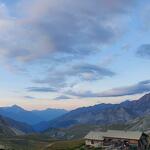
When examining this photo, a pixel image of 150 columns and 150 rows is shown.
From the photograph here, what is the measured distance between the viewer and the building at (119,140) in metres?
140

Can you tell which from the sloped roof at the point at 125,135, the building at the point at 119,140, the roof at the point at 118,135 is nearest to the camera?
the building at the point at 119,140

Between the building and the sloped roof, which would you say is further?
the sloped roof

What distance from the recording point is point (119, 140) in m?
143

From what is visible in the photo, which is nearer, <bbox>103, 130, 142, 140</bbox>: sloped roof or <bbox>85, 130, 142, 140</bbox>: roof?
<bbox>103, 130, 142, 140</bbox>: sloped roof

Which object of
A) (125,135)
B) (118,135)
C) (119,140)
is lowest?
(119,140)

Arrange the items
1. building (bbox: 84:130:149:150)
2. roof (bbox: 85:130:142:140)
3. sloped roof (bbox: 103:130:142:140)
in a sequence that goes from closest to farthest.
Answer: building (bbox: 84:130:149:150) < sloped roof (bbox: 103:130:142:140) < roof (bbox: 85:130:142:140)

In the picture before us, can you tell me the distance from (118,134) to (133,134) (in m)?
6.19

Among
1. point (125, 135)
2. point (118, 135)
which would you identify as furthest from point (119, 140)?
point (125, 135)

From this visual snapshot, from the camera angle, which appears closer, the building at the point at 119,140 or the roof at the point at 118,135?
the building at the point at 119,140

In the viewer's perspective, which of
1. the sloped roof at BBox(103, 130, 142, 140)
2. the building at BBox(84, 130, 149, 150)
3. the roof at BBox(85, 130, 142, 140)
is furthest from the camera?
the roof at BBox(85, 130, 142, 140)

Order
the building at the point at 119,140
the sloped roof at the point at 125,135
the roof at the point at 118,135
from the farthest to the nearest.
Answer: the roof at the point at 118,135
the sloped roof at the point at 125,135
the building at the point at 119,140

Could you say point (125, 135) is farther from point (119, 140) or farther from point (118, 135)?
point (119, 140)

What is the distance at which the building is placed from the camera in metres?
140

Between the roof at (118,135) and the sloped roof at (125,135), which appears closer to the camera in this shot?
the sloped roof at (125,135)
